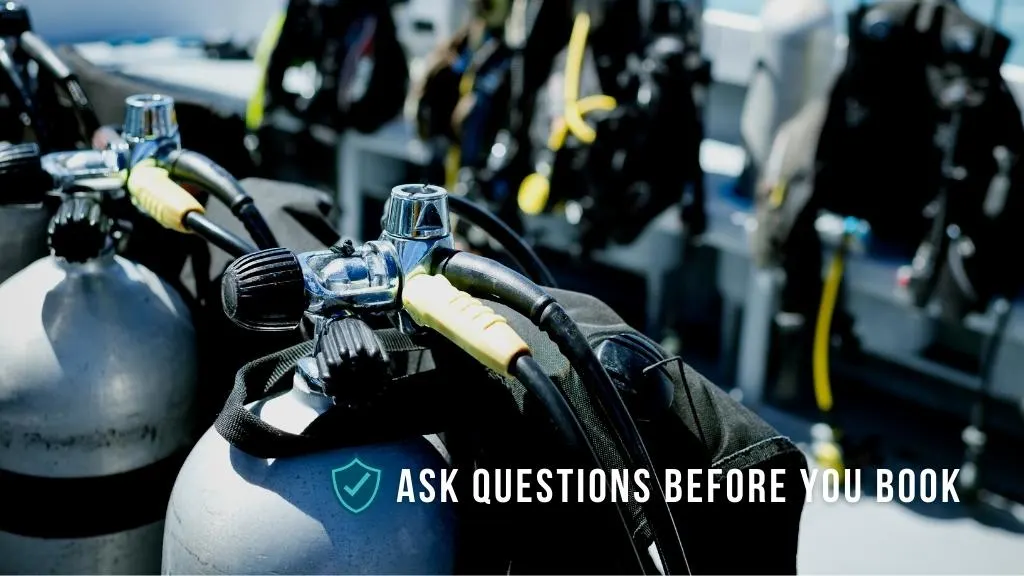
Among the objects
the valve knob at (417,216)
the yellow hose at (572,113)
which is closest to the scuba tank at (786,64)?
the yellow hose at (572,113)

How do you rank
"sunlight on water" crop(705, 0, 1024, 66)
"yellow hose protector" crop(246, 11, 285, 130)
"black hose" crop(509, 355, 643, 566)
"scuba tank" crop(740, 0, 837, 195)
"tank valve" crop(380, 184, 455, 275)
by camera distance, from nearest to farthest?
"black hose" crop(509, 355, 643, 566) → "tank valve" crop(380, 184, 455, 275) → "scuba tank" crop(740, 0, 837, 195) → "yellow hose protector" crop(246, 11, 285, 130) → "sunlight on water" crop(705, 0, 1024, 66)

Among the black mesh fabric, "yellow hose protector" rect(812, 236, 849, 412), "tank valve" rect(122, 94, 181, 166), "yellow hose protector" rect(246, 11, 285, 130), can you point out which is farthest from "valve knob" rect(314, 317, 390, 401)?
"yellow hose protector" rect(246, 11, 285, 130)

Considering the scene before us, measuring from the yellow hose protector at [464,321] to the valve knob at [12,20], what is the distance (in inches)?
27.5

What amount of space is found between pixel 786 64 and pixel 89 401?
1.95 metres

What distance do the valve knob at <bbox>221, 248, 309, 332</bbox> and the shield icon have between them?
95mm

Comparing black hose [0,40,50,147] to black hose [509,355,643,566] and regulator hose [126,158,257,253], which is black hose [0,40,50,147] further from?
black hose [509,355,643,566]

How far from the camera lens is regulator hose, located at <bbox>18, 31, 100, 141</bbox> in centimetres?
111

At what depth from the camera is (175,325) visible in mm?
875

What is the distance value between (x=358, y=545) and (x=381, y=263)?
17cm

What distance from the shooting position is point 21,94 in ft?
3.75

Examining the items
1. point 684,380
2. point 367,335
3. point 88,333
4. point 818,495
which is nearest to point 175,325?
point 88,333

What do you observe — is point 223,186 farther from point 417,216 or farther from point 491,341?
point 491,341

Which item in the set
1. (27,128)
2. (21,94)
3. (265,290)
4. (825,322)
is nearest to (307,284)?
(265,290)

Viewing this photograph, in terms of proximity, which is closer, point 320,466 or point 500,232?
point 320,466
